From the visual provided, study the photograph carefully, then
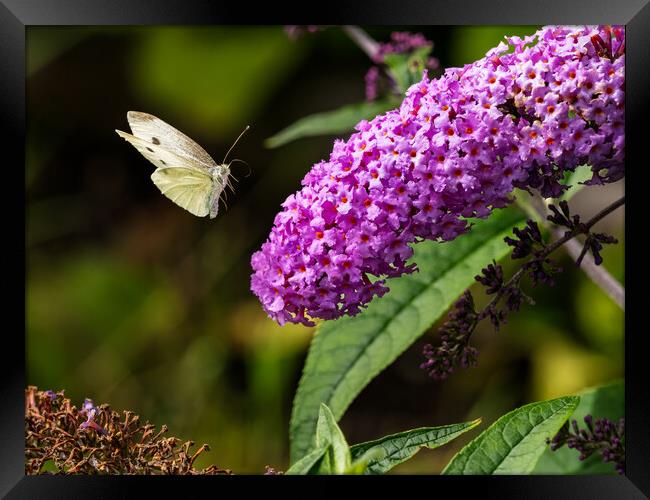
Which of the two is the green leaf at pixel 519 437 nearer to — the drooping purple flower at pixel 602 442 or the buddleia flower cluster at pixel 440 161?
the drooping purple flower at pixel 602 442

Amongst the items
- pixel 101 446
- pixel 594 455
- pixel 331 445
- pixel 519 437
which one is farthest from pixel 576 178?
pixel 101 446

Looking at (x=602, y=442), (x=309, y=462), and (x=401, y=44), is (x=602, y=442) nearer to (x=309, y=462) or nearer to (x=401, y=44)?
(x=309, y=462)

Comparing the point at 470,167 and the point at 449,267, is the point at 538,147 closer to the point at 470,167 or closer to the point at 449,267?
the point at 470,167

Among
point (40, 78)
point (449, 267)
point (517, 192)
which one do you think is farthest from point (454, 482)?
point (40, 78)

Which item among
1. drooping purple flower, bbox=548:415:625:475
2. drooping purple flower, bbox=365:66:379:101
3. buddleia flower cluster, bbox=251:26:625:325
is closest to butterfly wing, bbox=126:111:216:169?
buddleia flower cluster, bbox=251:26:625:325
